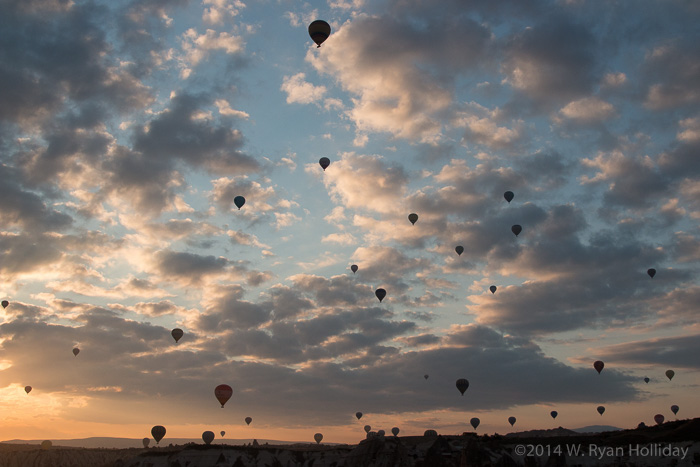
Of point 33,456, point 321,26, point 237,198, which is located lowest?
point 33,456

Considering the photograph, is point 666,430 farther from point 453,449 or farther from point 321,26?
point 321,26

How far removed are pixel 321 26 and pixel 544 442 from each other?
66.9 m

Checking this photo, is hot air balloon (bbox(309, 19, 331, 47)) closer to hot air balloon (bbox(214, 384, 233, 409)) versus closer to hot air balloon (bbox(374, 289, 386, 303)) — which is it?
hot air balloon (bbox(374, 289, 386, 303))

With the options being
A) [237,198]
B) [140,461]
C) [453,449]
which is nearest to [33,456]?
[140,461]

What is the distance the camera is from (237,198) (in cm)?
9219

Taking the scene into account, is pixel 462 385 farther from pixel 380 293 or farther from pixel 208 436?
pixel 208 436

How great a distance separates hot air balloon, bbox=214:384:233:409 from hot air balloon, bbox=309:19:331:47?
189 feet

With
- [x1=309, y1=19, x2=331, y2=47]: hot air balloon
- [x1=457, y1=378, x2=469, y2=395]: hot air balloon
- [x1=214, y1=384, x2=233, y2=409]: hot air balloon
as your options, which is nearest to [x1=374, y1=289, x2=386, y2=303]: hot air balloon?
[x1=457, y1=378, x2=469, y2=395]: hot air balloon

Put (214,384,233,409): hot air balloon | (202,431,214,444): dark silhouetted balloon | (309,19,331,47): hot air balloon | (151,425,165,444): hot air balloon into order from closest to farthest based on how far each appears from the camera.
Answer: (309,19,331,47): hot air balloon
(214,384,233,409): hot air balloon
(151,425,165,444): hot air balloon
(202,431,214,444): dark silhouetted balloon

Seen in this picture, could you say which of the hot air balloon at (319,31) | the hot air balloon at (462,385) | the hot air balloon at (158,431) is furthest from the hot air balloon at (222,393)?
the hot air balloon at (319,31)

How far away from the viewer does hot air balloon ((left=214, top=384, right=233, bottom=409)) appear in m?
96.3

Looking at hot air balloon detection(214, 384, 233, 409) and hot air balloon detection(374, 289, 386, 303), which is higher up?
hot air balloon detection(374, 289, 386, 303)

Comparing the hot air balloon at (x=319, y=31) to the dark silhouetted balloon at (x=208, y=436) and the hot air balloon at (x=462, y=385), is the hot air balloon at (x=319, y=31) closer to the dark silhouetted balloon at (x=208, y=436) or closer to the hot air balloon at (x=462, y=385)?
the hot air balloon at (x=462, y=385)

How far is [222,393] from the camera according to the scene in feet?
318
